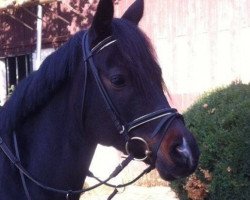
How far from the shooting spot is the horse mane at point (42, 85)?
9.64 ft

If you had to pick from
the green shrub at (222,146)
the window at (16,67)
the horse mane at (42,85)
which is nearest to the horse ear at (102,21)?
the horse mane at (42,85)

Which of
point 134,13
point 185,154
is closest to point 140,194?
point 134,13

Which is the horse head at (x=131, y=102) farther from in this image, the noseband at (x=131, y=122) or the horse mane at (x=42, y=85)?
the horse mane at (x=42, y=85)

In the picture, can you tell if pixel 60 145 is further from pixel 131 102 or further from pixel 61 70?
pixel 131 102

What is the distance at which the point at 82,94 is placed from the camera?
288 centimetres

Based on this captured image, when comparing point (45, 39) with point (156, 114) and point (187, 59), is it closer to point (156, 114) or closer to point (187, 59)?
point (187, 59)

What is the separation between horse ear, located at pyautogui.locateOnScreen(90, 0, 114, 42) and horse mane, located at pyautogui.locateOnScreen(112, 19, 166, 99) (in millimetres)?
50

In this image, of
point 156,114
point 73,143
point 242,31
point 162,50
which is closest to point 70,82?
point 73,143

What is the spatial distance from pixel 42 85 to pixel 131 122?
59 centimetres

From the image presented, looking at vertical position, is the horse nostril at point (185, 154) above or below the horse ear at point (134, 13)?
below

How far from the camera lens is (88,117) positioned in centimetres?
288

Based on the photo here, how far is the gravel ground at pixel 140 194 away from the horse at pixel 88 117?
570 cm

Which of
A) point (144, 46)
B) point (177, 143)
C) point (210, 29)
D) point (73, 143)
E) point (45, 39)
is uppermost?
point (144, 46)

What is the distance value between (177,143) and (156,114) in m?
0.19
